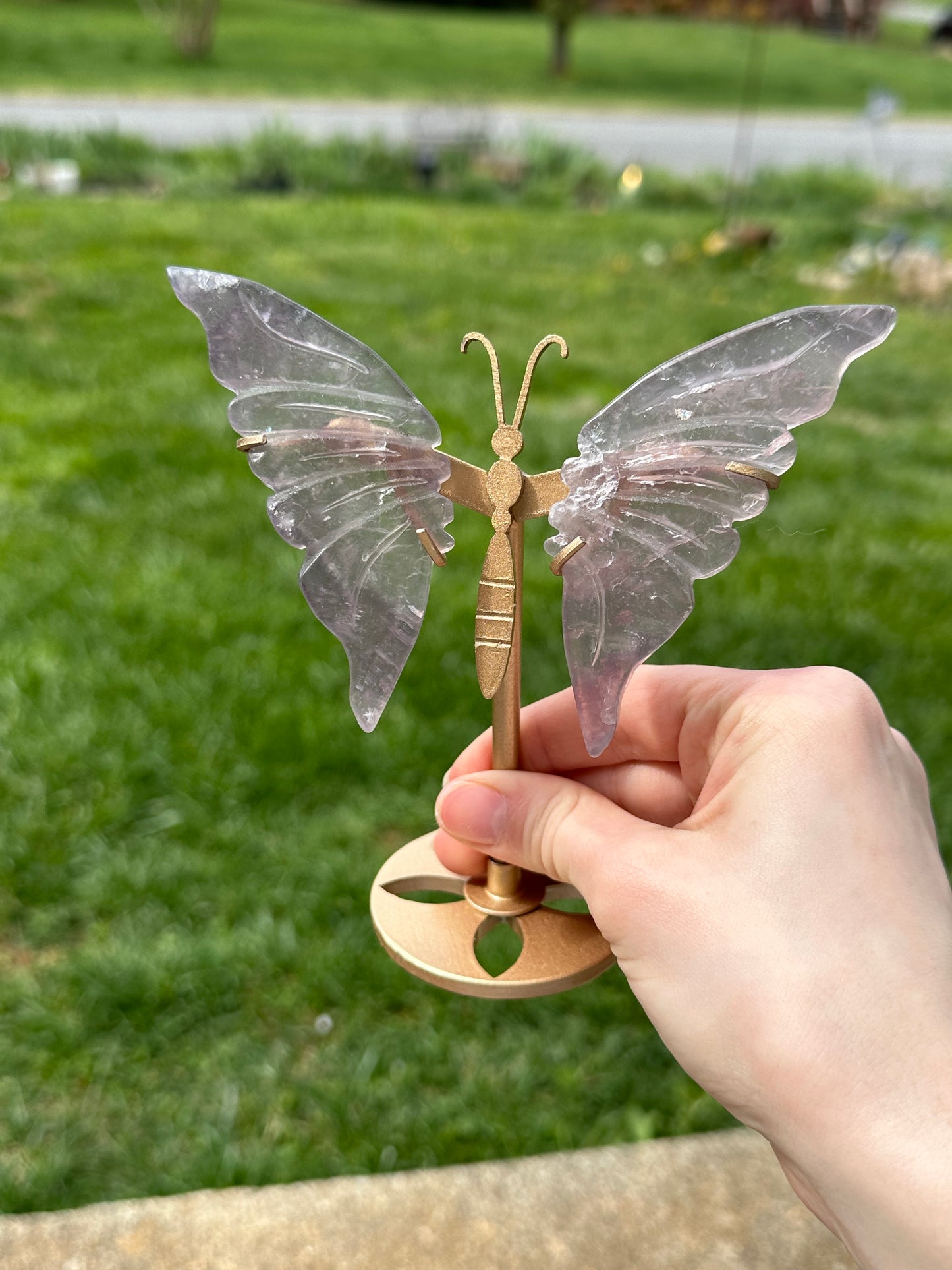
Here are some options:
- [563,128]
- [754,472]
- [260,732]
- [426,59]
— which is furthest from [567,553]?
[426,59]

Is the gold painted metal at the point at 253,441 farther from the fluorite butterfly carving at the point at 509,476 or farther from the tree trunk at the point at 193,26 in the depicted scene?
the tree trunk at the point at 193,26

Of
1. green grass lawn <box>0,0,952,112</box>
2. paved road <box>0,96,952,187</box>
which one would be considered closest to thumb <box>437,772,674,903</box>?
paved road <box>0,96,952,187</box>

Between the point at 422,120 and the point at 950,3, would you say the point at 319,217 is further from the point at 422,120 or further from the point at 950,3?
the point at 950,3

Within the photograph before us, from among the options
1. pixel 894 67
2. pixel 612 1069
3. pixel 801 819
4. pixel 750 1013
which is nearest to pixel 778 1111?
pixel 750 1013

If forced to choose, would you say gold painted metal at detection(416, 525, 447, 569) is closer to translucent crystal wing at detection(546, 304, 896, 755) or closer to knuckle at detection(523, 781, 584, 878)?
translucent crystal wing at detection(546, 304, 896, 755)

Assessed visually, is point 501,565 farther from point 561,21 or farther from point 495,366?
point 561,21

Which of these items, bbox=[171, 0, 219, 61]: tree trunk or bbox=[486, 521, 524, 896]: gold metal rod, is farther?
bbox=[171, 0, 219, 61]: tree trunk

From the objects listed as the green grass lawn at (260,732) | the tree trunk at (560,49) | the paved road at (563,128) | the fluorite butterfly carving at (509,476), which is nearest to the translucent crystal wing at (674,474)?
the fluorite butterfly carving at (509,476)

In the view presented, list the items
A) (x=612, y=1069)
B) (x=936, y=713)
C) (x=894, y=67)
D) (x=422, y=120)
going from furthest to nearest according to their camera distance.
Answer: (x=894, y=67) < (x=422, y=120) < (x=936, y=713) < (x=612, y=1069)
